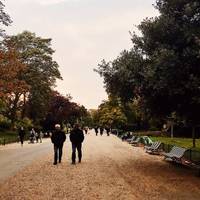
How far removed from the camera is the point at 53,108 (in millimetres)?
106312

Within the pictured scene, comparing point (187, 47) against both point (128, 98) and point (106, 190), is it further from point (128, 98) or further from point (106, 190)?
point (106, 190)

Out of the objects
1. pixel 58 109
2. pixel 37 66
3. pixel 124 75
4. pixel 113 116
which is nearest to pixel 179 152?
pixel 124 75

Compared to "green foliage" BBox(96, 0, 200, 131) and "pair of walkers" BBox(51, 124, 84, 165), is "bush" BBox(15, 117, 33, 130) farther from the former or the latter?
"green foliage" BBox(96, 0, 200, 131)

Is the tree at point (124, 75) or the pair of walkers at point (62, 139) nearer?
the tree at point (124, 75)

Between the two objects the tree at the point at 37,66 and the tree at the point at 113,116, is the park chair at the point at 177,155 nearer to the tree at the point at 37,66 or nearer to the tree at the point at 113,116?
the tree at the point at 37,66

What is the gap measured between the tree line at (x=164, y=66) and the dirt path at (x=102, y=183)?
2713mm

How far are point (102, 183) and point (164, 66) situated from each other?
18.5ft

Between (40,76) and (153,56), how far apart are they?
5761cm

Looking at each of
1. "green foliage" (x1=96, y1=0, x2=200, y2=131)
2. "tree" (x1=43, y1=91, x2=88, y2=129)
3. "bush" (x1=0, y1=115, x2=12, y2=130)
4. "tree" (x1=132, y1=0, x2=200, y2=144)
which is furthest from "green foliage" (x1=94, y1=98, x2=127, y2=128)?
"tree" (x1=132, y1=0, x2=200, y2=144)

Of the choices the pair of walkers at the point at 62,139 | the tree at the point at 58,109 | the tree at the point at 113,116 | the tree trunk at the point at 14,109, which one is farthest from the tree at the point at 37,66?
the pair of walkers at the point at 62,139

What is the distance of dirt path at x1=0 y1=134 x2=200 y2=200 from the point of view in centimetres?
1631

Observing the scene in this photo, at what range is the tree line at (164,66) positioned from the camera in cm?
2252

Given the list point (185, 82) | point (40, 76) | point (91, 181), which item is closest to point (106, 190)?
point (91, 181)

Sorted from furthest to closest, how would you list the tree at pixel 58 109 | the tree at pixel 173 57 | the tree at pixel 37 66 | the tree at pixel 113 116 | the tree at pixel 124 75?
the tree at pixel 113 116
the tree at pixel 58 109
the tree at pixel 37 66
the tree at pixel 124 75
the tree at pixel 173 57
